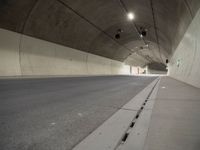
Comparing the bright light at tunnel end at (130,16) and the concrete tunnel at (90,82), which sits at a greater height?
the bright light at tunnel end at (130,16)

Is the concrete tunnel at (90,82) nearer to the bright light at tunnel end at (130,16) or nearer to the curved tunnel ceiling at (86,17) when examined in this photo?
the curved tunnel ceiling at (86,17)

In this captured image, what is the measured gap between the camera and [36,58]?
38.0 feet

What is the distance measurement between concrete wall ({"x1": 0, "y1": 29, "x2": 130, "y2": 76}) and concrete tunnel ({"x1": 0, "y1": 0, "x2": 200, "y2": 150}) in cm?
6

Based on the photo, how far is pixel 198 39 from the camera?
18.0 feet

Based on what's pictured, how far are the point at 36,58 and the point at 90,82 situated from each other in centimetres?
420

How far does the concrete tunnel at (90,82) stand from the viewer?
1.95 meters

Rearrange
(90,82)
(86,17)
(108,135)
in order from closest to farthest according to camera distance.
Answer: (108,135) < (90,82) < (86,17)

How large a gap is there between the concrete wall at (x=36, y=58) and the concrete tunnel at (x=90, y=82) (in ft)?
0.18

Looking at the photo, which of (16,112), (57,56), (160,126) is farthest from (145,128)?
(57,56)

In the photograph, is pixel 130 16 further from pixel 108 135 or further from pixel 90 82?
pixel 108 135

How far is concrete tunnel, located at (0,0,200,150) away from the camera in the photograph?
1.95 metres

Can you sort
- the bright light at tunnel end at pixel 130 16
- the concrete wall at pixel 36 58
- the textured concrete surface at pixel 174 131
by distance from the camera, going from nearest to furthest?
the textured concrete surface at pixel 174 131, the concrete wall at pixel 36 58, the bright light at tunnel end at pixel 130 16

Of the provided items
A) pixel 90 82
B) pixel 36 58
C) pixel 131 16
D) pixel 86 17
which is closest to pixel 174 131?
pixel 90 82

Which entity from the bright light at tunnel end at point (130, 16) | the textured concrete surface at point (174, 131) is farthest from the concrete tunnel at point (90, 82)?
the bright light at tunnel end at point (130, 16)
